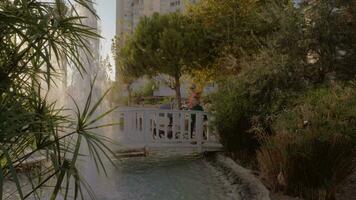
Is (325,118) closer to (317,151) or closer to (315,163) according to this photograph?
(317,151)

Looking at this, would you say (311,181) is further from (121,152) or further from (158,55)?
(158,55)

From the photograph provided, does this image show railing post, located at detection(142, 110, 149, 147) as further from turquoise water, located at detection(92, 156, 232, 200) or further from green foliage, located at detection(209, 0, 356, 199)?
green foliage, located at detection(209, 0, 356, 199)

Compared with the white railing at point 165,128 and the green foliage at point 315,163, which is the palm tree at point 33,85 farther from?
the white railing at point 165,128

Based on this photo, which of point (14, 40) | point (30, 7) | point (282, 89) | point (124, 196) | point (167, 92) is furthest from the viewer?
point (167, 92)

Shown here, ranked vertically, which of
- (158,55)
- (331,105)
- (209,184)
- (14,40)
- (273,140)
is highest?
(158,55)

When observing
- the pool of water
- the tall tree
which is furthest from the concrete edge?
the tall tree

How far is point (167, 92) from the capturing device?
42562mm

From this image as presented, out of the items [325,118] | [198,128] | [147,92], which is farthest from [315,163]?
[147,92]

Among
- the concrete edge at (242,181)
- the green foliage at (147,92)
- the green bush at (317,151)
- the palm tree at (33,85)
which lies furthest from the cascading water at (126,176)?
the green foliage at (147,92)

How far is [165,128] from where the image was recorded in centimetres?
1120

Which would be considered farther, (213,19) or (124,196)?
(213,19)

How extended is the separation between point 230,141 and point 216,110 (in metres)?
0.74

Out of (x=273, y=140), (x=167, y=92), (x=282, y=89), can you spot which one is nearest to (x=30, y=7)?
(x=273, y=140)

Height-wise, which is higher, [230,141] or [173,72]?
[173,72]
